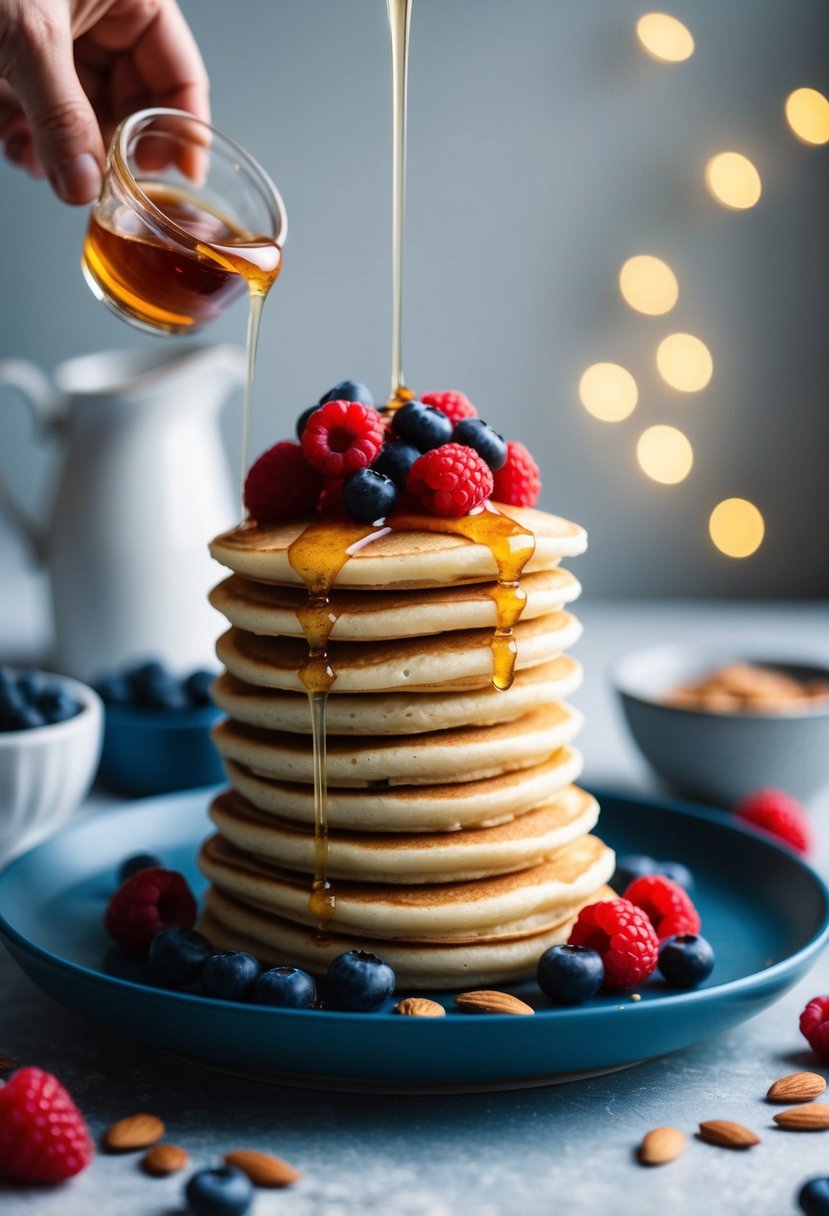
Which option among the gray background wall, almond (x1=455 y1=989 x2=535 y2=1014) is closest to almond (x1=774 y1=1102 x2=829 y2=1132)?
almond (x1=455 y1=989 x2=535 y2=1014)

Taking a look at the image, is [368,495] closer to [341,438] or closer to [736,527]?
[341,438]

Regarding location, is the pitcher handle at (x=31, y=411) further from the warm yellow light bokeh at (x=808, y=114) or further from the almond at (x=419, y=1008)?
the warm yellow light bokeh at (x=808, y=114)

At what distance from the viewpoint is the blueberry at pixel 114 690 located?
209cm

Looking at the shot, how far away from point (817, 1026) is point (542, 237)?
222 centimetres

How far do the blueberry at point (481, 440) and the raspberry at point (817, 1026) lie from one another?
0.60 m

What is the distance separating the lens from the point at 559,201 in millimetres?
3102

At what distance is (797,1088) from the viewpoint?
1186 millimetres

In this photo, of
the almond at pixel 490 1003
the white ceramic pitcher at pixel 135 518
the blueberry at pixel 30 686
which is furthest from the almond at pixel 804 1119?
the white ceramic pitcher at pixel 135 518

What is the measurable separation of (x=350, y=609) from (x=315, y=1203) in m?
0.50

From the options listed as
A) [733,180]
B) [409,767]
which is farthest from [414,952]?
[733,180]

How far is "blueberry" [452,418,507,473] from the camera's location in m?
1.34

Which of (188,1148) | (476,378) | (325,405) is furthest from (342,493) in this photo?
(476,378)

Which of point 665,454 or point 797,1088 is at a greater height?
point 665,454

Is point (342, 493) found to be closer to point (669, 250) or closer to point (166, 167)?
point (166, 167)
